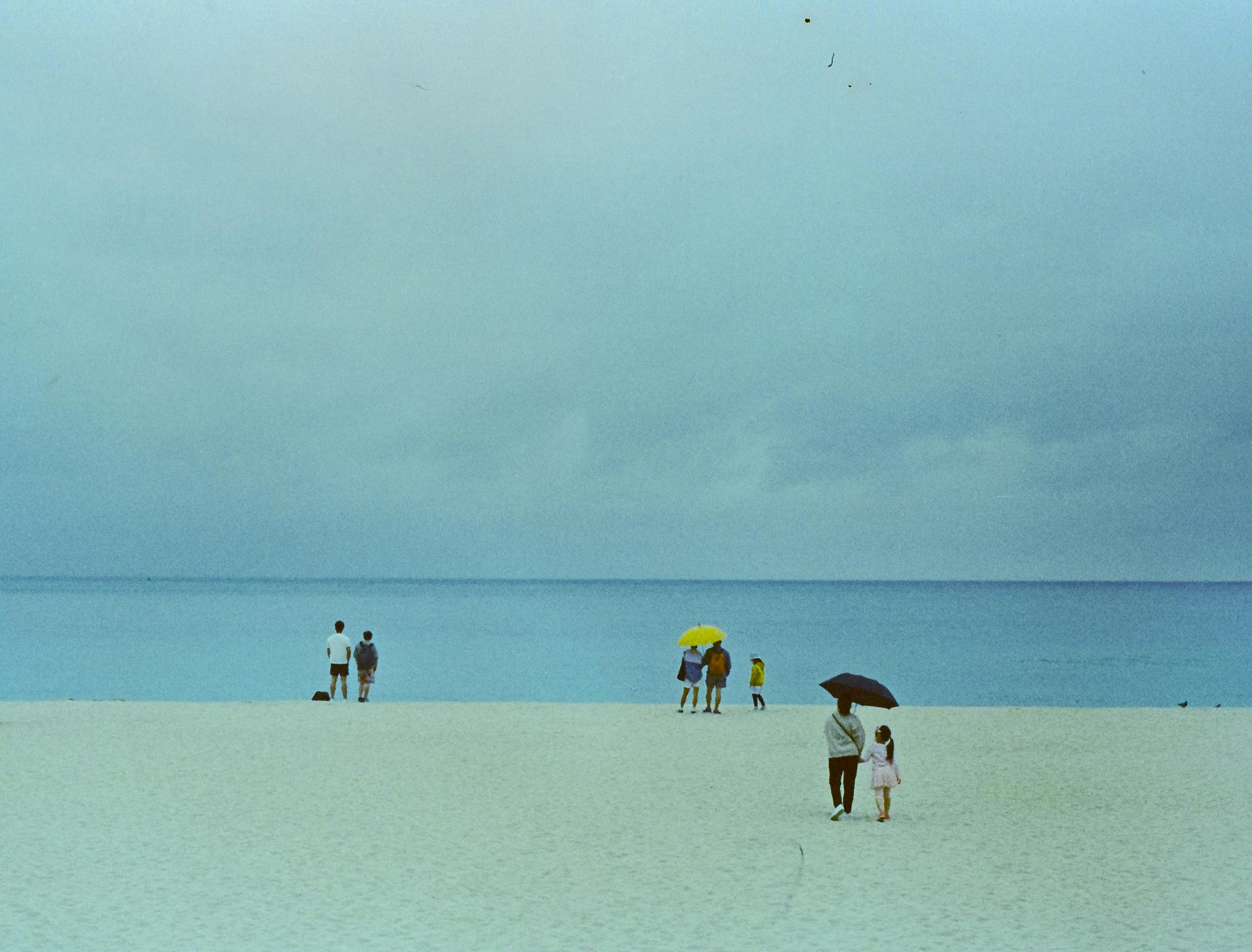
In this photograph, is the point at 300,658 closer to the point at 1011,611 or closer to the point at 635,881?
the point at 635,881

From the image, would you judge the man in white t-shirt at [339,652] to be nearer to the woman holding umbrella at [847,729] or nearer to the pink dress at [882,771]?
the woman holding umbrella at [847,729]

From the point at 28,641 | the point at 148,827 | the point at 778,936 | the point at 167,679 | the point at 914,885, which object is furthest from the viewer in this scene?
the point at 28,641

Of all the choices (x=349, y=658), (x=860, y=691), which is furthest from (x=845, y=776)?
(x=349, y=658)

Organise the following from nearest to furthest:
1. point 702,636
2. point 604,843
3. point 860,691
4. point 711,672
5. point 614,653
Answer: point 604,843
point 860,691
point 702,636
point 711,672
point 614,653

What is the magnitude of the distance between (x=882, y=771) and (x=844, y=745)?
2.02ft

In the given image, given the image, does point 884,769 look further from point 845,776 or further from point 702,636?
point 702,636

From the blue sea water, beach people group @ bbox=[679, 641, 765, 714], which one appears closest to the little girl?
beach people group @ bbox=[679, 641, 765, 714]

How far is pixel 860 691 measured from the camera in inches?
476

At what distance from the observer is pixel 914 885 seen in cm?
972

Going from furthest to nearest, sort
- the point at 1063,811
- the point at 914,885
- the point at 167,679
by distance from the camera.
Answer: the point at 167,679 → the point at 1063,811 → the point at 914,885

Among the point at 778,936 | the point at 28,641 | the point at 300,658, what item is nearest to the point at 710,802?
the point at 778,936

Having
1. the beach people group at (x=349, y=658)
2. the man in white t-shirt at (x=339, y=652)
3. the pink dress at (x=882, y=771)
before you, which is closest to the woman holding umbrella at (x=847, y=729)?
the pink dress at (x=882, y=771)

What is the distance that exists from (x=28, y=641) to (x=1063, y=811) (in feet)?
217

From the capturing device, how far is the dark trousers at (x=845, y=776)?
41.0 ft
